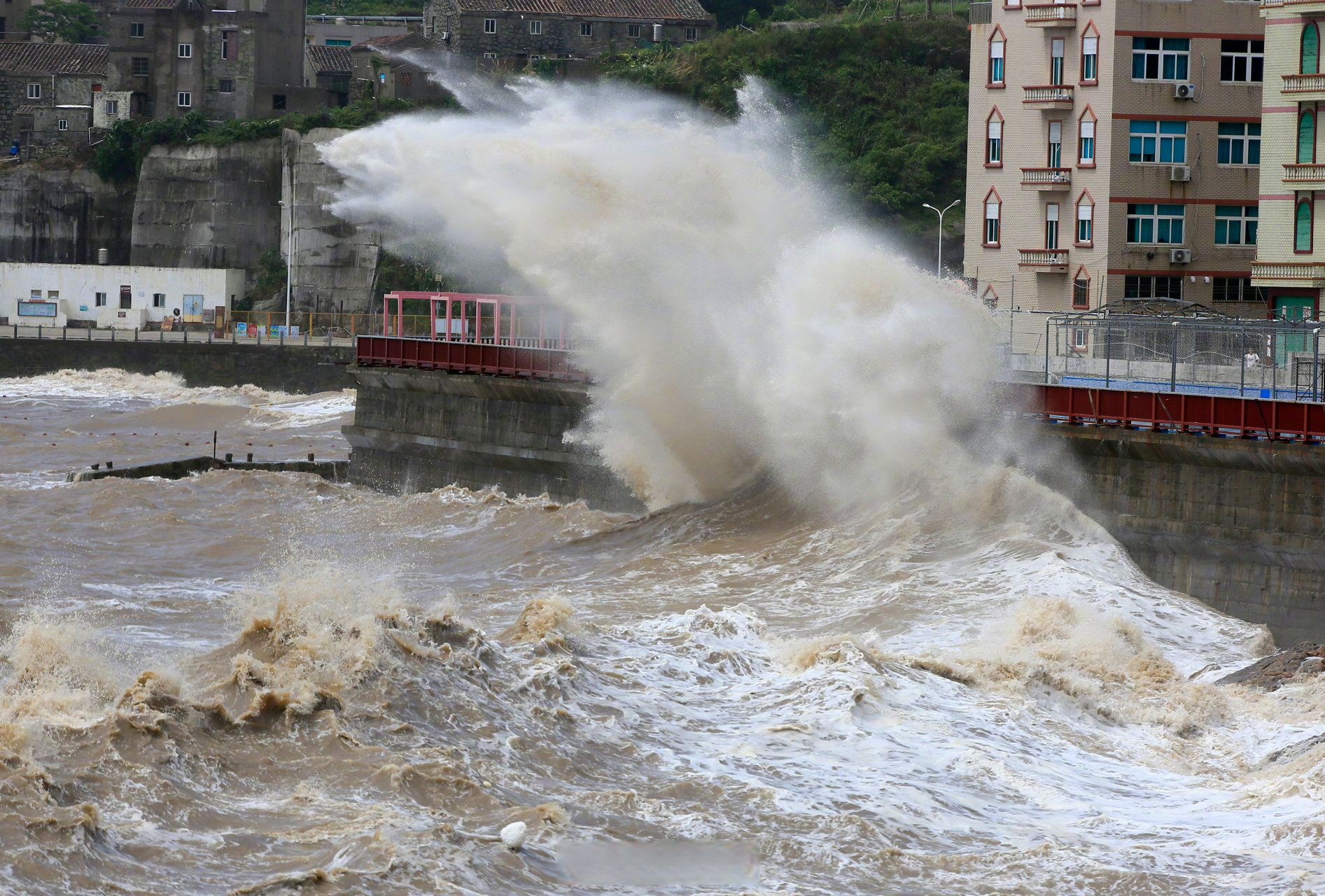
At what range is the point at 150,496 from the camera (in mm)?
29109

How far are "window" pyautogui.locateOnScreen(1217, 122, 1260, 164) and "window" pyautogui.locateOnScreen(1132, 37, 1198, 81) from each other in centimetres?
155

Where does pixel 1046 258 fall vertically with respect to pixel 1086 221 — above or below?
Answer: below

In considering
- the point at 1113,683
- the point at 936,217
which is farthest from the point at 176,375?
the point at 1113,683

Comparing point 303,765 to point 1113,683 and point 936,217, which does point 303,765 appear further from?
point 936,217

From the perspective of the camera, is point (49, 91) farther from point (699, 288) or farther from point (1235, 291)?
point (699, 288)

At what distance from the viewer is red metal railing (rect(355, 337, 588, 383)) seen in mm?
30531

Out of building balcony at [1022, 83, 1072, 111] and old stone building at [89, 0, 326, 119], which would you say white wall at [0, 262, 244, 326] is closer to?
old stone building at [89, 0, 326, 119]

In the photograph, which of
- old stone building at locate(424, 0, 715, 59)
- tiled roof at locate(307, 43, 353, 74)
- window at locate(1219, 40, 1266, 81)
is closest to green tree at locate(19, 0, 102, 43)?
tiled roof at locate(307, 43, 353, 74)

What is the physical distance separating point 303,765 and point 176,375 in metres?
51.4

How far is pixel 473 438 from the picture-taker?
32031 millimetres

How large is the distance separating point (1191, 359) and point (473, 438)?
14.7 m

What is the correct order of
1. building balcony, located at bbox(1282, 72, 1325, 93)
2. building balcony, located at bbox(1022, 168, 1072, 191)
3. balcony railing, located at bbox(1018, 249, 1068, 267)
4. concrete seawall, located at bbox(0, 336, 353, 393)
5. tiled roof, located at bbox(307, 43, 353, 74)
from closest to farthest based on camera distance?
building balcony, located at bbox(1282, 72, 1325, 93) < building balcony, located at bbox(1022, 168, 1072, 191) < balcony railing, located at bbox(1018, 249, 1068, 267) < concrete seawall, located at bbox(0, 336, 353, 393) < tiled roof, located at bbox(307, 43, 353, 74)

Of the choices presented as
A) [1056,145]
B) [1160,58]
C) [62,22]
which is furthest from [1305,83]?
[62,22]

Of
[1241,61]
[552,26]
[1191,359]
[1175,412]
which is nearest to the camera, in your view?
[1175,412]
